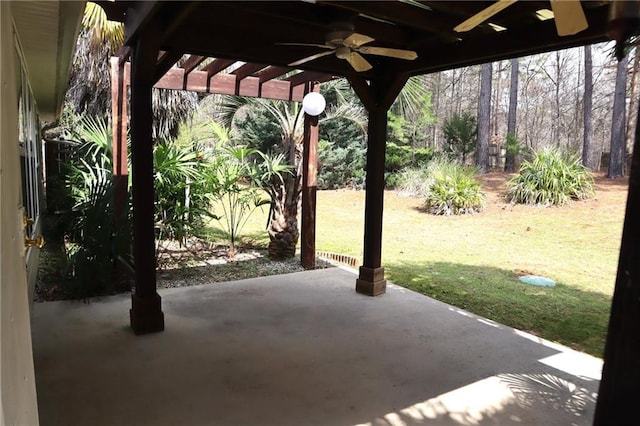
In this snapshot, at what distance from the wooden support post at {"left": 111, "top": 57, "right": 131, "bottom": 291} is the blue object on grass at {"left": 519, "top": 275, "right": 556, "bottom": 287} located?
17.4ft

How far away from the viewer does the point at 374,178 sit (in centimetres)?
493

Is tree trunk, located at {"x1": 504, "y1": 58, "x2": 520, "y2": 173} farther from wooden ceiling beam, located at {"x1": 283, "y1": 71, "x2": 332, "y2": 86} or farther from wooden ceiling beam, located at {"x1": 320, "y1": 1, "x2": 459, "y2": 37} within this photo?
wooden ceiling beam, located at {"x1": 320, "y1": 1, "x2": 459, "y2": 37}

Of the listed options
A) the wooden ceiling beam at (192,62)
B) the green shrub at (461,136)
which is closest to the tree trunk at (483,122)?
the green shrub at (461,136)

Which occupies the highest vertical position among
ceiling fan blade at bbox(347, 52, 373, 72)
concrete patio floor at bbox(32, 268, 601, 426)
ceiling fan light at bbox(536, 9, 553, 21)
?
ceiling fan light at bbox(536, 9, 553, 21)

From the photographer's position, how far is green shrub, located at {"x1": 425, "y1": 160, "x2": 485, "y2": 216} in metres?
11.1

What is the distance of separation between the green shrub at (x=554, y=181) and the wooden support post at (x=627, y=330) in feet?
36.3

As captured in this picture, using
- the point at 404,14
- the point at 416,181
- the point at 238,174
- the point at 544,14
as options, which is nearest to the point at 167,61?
the point at 404,14

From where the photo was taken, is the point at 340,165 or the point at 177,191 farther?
the point at 340,165

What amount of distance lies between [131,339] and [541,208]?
10.1 meters

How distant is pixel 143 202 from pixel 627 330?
3541mm

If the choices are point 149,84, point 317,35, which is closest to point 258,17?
point 317,35

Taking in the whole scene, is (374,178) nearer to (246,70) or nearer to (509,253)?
(246,70)

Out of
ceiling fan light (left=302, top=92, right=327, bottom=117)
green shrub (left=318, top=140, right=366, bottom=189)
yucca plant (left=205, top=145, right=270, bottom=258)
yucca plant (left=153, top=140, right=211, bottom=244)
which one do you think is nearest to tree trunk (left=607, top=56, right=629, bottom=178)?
green shrub (left=318, top=140, right=366, bottom=189)

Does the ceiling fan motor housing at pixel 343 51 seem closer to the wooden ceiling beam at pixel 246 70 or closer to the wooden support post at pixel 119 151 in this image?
the wooden ceiling beam at pixel 246 70
